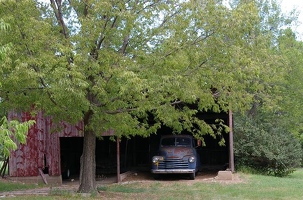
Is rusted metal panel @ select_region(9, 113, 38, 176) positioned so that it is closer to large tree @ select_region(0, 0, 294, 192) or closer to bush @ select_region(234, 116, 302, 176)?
large tree @ select_region(0, 0, 294, 192)

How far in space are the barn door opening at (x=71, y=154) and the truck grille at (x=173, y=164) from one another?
556 centimetres

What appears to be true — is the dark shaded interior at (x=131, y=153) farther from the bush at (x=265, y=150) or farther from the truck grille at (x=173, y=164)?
the truck grille at (x=173, y=164)

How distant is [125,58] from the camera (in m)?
12.0

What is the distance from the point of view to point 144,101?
1168cm

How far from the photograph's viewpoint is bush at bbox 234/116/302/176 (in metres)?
21.1

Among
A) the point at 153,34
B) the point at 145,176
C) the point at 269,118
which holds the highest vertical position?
the point at 153,34

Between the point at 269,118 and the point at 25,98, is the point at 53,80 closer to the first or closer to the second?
the point at 25,98

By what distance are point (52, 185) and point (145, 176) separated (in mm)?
4969

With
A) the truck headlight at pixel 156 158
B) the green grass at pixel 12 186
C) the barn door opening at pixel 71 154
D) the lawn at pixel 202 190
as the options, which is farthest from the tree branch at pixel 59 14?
the barn door opening at pixel 71 154

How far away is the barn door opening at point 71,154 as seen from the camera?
22.3 meters

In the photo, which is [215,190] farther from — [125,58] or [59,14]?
[59,14]

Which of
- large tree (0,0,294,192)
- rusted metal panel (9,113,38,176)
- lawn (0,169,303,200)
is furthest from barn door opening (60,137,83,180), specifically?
large tree (0,0,294,192)

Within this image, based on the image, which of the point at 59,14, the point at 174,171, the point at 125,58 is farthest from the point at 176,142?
the point at 59,14

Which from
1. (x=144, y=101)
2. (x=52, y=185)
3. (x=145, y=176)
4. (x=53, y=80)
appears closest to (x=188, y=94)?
(x=144, y=101)
